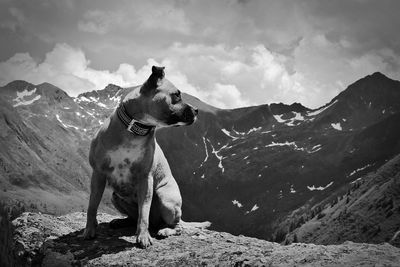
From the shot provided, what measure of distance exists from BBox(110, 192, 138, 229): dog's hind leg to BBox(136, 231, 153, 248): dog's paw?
1.29 m

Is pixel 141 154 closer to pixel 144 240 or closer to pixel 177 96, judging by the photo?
pixel 177 96

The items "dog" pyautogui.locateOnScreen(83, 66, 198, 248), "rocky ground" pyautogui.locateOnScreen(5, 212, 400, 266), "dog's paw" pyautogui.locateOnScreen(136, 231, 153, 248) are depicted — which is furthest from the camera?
"dog's paw" pyautogui.locateOnScreen(136, 231, 153, 248)

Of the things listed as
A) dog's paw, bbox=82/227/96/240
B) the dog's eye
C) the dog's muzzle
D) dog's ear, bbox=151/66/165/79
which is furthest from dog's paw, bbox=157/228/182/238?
dog's ear, bbox=151/66/165/79

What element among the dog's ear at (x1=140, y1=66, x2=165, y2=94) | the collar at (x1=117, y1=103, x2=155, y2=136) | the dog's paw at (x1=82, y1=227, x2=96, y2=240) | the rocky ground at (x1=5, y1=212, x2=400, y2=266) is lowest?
the rocky ground at (x1=5, y1=212, x2=400, y2=266)

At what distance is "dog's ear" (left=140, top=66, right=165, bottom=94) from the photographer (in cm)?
977

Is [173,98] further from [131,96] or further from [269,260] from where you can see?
[269,260]

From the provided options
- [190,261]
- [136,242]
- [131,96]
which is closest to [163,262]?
[190,261]

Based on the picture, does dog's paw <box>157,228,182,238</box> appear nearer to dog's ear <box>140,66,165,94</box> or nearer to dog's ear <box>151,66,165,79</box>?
dog's ear <box>140,66,165,94</box>

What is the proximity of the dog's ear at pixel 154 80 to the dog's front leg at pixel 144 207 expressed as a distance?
7.23ft

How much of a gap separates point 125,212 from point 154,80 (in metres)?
4.28

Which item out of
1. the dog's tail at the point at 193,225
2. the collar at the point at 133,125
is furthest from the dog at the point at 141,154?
the dog's tail at the point at 193,225

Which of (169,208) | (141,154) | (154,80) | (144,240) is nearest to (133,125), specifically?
(141,154)

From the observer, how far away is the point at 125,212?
1197 cm

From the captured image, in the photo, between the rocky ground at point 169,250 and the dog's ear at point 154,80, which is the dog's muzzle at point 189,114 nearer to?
the dog's ear at point 154,80
